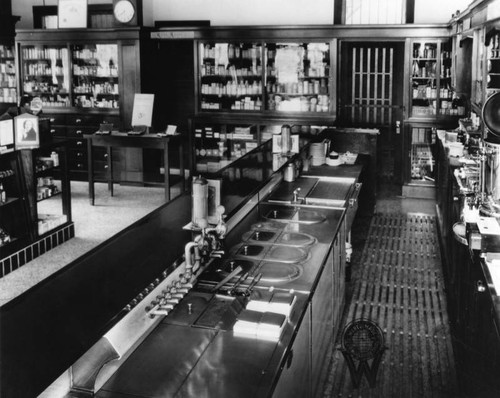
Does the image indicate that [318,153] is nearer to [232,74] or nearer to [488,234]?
[488,234]

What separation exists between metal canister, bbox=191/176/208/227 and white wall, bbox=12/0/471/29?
753 centimetres

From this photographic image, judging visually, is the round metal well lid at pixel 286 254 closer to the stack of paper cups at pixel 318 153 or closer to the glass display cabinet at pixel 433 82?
the stack of paper cups at pixel 318 153

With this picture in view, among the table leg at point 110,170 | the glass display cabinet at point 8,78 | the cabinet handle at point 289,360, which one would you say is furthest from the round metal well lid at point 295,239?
the glass display cabinet at point 8,78

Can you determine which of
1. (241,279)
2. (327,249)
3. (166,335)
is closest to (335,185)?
(327,249)

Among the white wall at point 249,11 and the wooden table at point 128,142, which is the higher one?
the white wall at point 249,11

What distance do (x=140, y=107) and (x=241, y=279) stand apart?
22.6 ft

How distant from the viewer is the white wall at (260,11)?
32.8ft

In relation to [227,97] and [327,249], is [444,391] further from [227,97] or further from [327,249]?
[227,97]

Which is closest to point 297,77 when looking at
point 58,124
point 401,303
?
point 58,124

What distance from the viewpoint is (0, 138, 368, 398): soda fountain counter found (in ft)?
7.03

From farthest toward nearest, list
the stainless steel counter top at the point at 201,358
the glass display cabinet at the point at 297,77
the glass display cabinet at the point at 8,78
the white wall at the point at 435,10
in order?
the glass display cabinet at the point at 8,78
the glass display cabinet at the point at 297,77
the white wall at the point at 435,10
the stainless steel counter top at the point at 201,358

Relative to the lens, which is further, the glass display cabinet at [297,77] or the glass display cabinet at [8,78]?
the glass display cabinet at [8,78]

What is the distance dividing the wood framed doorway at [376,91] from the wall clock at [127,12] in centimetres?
344

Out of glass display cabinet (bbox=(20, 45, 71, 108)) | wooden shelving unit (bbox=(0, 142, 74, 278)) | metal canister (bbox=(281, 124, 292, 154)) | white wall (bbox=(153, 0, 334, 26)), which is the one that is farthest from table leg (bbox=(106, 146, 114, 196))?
metal canister (bbox=(281, 124, 292, 154))
